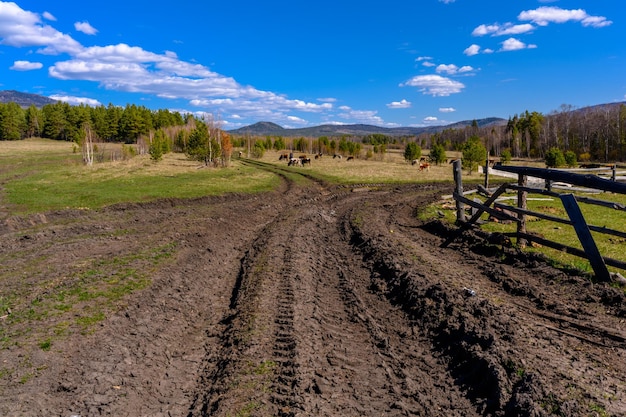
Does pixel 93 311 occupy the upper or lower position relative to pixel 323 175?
lower

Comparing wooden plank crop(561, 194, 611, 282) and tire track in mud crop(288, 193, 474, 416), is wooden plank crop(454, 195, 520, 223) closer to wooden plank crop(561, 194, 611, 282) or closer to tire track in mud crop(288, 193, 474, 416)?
wooden plank crop(561, 194, 611, 282)

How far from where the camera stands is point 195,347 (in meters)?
7.13

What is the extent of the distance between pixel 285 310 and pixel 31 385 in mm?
4312

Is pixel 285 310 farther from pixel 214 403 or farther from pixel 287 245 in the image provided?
pixel 287 245

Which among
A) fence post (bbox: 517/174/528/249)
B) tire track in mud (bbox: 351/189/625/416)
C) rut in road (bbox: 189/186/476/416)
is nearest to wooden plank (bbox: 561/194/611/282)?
tire track in mud (bbox: 351/189/625/416)

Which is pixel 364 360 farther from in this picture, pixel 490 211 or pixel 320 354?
pixel 490 211

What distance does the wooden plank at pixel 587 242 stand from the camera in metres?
8.02

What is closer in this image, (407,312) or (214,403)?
(214,403)

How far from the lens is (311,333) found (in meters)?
7.02

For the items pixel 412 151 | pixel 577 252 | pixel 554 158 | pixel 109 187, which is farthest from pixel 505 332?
pixel 412 151

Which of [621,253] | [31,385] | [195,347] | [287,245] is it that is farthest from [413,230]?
[31,385]

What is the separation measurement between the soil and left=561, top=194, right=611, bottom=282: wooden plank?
0.31m

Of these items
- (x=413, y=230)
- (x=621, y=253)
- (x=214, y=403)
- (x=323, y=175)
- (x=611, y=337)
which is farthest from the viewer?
(x=323, y=175)

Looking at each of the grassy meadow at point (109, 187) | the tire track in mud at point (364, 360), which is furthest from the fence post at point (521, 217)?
the grassy meadow at point (109, 187)
